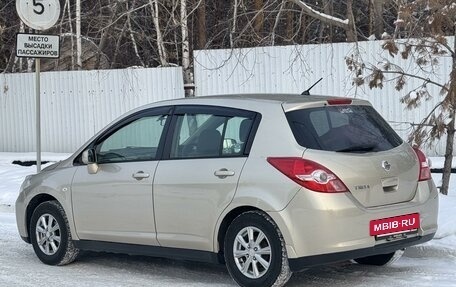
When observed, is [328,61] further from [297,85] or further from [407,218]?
[407,218]

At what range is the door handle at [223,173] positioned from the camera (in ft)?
20.9

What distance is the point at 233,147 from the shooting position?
6.52 metres

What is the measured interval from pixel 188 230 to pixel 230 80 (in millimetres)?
7714

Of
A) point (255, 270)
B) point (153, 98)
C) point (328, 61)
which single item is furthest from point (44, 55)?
point (255, 270)

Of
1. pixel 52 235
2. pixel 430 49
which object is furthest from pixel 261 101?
pixel 430 49

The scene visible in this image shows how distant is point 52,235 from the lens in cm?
785

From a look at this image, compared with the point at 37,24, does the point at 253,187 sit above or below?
below

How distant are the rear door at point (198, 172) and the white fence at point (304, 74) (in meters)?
5.76

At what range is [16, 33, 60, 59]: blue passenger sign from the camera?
36.9ft

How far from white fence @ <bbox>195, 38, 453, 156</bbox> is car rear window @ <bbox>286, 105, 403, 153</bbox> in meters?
5.36

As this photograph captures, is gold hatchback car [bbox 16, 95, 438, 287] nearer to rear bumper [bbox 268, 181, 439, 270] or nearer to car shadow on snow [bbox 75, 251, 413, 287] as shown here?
rear bumper [bbox 268, 181, 439, 270]

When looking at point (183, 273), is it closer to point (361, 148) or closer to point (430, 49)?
point (361, 148)

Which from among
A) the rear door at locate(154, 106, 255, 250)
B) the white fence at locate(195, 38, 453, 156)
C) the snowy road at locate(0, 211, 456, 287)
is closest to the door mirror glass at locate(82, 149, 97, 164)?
the rear door at locate(154, 106, 255, 250)

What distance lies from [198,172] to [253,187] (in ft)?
2.03
